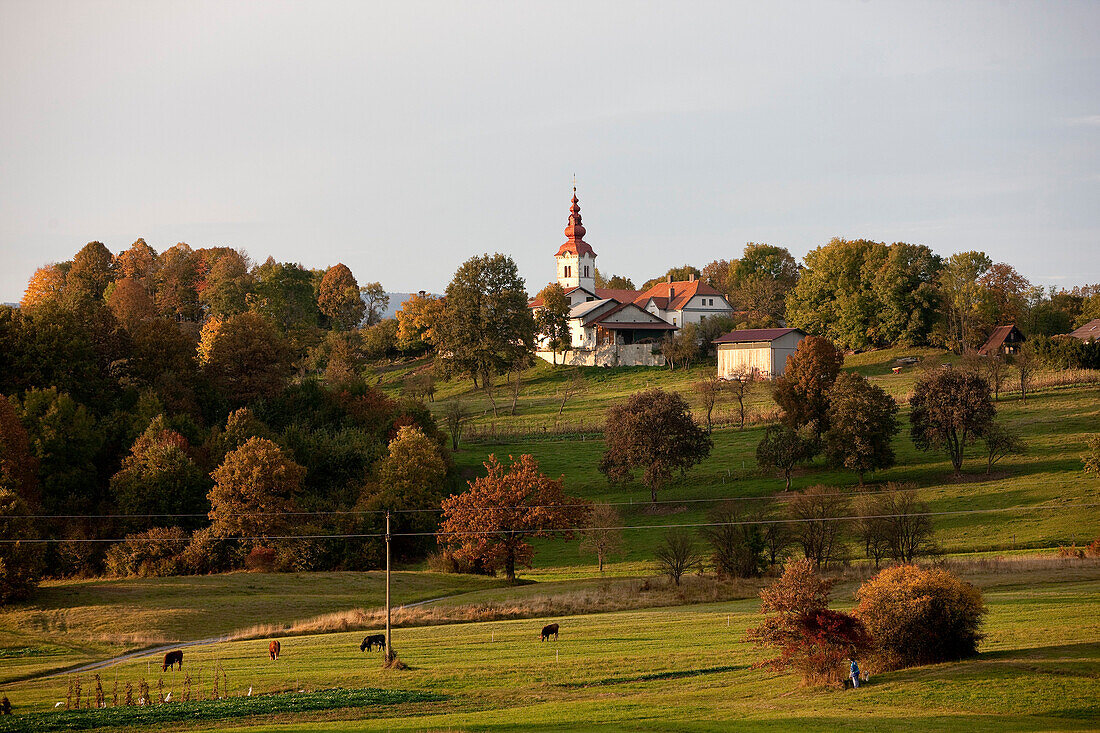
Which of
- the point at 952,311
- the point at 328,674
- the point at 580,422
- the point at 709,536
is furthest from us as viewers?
the point at 952,311

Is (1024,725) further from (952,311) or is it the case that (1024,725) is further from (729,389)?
(952,311)

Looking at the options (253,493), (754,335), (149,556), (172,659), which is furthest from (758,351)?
(172,659)

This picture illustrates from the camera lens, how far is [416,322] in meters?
113

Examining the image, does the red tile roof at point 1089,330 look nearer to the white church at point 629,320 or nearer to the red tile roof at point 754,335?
the red tile roof at point 754,335

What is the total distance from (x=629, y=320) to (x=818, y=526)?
65.8 meters

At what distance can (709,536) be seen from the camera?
4778 cm

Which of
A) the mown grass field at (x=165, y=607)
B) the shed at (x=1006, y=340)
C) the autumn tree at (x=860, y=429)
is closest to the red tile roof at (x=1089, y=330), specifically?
the shed at (x=1006, y=340)

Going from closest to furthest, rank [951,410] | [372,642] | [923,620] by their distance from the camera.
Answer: [923,620] < [372,642] < [951,410]

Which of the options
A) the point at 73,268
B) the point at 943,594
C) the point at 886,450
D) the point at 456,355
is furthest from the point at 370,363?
the point at 943,594

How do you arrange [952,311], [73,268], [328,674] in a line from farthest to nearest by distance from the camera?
[73,268], [952,311], [328,674]

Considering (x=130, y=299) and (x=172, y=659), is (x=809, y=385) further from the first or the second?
(x=130, y=299)

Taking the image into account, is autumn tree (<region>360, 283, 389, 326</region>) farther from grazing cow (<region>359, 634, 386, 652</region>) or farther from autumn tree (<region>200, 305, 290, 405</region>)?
grazing cow (<region>359, 634, 386, 652</region>)

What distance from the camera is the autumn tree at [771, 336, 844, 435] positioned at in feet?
202

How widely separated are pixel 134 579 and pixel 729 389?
49.7m
